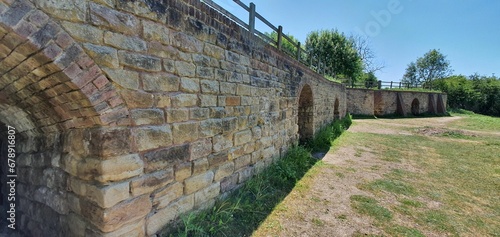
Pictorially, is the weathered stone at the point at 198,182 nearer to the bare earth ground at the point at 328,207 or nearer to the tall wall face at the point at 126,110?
the tall wall face at the point at 126,110

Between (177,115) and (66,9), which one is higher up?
(66,9)

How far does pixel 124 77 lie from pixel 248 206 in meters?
2.60

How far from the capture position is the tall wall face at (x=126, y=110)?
193 cm

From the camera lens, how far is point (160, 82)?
2.61 m

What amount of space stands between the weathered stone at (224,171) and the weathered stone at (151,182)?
0.89 metres

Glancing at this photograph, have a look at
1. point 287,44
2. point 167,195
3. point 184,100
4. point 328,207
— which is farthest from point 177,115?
point 287,44

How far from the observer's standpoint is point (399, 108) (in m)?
22.9

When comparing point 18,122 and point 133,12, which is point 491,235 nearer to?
point 133,12

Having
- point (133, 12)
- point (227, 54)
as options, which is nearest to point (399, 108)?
point (227, 54)

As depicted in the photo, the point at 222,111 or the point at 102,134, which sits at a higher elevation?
the point at 222,111

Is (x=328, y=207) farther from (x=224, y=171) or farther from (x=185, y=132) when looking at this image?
(x=185, y=132)

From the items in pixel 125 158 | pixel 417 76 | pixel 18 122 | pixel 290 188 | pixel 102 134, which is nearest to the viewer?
pixel 102 134

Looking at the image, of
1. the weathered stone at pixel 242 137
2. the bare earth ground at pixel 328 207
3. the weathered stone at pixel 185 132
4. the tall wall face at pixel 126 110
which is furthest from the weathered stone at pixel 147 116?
the bare earth ground at pixel 328 207

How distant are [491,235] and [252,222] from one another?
3444 millimetres
